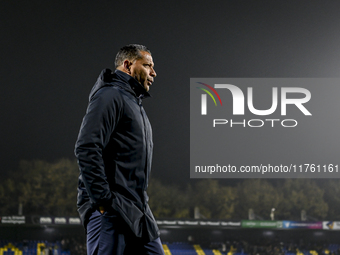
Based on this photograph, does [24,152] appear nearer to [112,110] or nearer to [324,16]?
[324,16]

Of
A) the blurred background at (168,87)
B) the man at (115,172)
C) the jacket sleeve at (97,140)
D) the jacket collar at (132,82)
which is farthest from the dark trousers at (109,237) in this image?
the blurred background at (168,87)

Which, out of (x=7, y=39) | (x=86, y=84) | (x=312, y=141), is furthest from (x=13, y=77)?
(x=312, y=141)

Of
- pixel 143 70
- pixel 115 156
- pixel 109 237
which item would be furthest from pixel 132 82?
pixel 109 237

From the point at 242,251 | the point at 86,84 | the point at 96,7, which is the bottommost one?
the point at 242,251

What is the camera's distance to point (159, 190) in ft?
115

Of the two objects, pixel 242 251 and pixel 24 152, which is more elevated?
pixel 24 152

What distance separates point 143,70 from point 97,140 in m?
0.54

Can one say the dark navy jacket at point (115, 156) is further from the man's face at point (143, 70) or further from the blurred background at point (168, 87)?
the blurred background at point (168, 87)

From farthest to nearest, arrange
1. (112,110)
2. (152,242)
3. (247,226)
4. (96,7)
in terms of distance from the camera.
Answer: (96,7) → (247,226) → (152,242) → (112,110)

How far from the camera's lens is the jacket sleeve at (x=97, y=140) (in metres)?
1.81

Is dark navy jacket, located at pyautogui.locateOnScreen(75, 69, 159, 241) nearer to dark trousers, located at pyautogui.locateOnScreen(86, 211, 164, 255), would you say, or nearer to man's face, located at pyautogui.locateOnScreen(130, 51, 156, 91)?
dark trousers, located at pyautogui.locateOnScreen(86, 211, 164, 255)

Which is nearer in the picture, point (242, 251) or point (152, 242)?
point (152, 242)

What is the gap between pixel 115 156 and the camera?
1960 mm

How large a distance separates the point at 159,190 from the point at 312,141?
1261 centimetres
